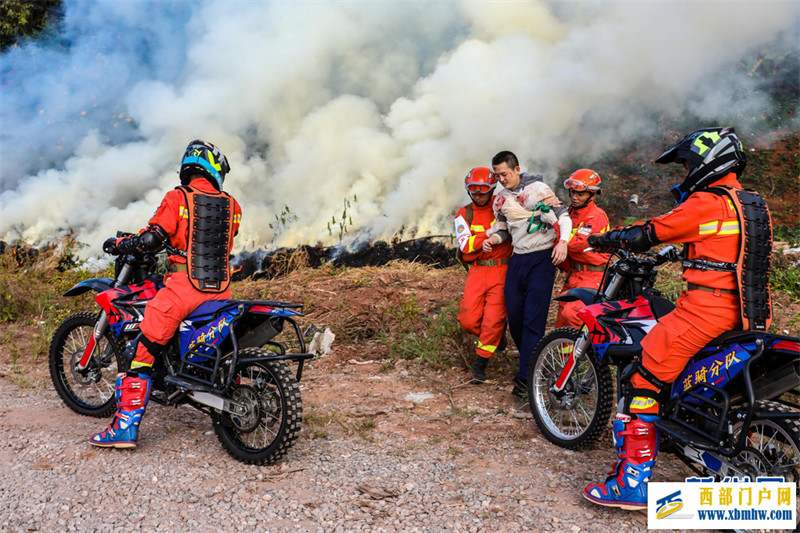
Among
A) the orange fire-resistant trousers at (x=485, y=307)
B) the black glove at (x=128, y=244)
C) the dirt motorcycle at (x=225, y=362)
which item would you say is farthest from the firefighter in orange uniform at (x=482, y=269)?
the black glove at (x=128, y=244)

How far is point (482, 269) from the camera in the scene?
5.57m

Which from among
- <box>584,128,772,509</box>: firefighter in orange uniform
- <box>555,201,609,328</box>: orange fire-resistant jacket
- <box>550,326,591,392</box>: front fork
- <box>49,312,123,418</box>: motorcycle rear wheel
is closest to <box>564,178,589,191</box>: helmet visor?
<box>555,201,609,328</box>: orange fire-resistant jacket

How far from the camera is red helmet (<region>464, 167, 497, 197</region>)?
5438 mm

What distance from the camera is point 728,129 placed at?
3412 mm

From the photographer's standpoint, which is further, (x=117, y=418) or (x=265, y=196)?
(x=265, y=196)

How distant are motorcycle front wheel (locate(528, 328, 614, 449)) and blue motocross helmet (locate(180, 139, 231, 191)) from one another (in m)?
2.67

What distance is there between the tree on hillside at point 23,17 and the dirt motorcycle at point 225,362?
1225 centimetres

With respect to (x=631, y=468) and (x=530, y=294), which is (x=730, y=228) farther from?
(x=530, y=294)

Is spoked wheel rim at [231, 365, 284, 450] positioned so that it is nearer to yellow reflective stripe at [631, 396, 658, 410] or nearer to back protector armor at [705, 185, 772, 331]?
yellow reflective stripe at [631, 396, 658, 410]

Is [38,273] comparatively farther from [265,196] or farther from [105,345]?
[105,345]

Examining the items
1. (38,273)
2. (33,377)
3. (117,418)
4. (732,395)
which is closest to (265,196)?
(38,273)

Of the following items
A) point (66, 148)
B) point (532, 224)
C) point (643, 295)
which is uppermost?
point (66, 148)

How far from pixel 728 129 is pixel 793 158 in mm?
9201

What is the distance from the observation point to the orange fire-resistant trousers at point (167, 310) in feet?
13.5
